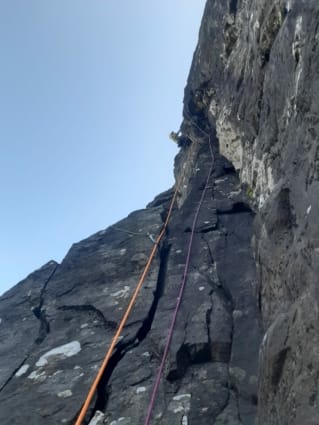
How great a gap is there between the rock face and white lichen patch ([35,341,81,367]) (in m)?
0.03

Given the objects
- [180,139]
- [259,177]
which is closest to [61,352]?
[259,177]

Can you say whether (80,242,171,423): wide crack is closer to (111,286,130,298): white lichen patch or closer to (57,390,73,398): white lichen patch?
(57,390,73,398): white lichen patch

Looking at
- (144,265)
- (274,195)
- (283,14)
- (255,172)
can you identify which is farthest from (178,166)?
(274,195)

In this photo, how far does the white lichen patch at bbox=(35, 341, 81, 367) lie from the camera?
6.58 metres

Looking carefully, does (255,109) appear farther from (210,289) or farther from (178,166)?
(178,166)

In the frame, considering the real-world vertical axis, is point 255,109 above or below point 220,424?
above

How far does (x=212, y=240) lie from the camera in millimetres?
8125

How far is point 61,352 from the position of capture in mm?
6691

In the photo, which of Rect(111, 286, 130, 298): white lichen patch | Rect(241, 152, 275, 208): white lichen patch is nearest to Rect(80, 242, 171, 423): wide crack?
Rect(111, 286, 130, 298): white lichen patch

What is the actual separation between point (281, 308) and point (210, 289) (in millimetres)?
2697

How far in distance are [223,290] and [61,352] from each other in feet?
7.97

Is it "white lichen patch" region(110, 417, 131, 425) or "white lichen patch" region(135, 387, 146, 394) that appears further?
"white lichen patch" region(135, 387, 146, 394)

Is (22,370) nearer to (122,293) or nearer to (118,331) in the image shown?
(118,331)

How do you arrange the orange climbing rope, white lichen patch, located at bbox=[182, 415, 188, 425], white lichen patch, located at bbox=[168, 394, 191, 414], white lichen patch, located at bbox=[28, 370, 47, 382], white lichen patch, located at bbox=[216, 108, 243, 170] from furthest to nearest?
white lichen patch, located at bbox=[216, 108, 243, 170] < white lichen patch, located at bbox=[28, 370, 47, 382] < the orange climbing rope < white lichen patch, located at bbox=[168, 394, 191, 414] < white lichen patch, located at bbox=[182, 415, 188, 425]
